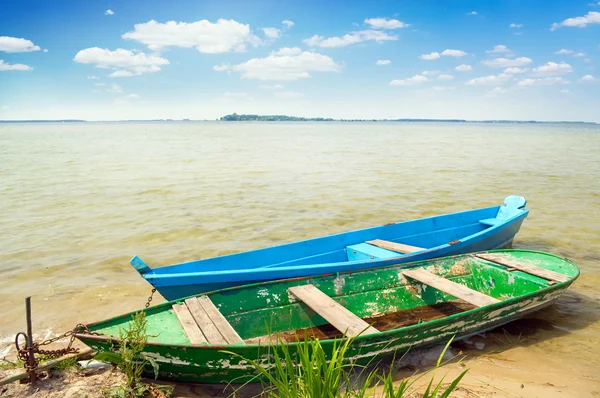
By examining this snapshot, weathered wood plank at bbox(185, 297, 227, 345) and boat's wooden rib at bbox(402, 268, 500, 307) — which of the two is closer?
weathered wood plank at bbox(185, 297, 227, 345)

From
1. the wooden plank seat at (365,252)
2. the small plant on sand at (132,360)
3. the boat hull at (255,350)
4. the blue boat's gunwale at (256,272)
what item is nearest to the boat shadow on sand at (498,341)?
the boat hull at (255,350)

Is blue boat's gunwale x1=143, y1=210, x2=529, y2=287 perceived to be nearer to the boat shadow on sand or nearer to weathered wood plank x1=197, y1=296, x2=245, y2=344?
weathered wood plank x1=197, y1=296, x2=245, y2=344

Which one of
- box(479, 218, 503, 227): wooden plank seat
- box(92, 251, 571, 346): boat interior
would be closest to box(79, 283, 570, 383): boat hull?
box(92, 251, 571, 346): boat interior

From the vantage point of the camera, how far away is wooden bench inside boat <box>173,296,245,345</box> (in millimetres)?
4417

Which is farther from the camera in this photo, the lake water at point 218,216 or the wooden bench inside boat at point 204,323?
the lake water at point 218,216

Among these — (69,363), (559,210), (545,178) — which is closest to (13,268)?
(69,363)

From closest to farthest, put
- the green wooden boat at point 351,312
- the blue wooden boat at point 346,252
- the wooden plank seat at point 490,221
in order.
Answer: the green wooden boat at point 351,312, the blue wooden boat at point 346,252, the wooden plank seat at point 490,221

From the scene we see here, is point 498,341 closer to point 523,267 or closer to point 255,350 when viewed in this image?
point 523,267

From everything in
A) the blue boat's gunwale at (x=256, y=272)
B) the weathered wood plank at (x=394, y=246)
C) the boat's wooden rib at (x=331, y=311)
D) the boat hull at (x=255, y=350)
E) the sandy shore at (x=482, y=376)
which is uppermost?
the blue boat's gunwale at (x=256, y=272)

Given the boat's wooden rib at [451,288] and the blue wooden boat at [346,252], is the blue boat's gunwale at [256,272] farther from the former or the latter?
the boat's wooden rib at [451,288]

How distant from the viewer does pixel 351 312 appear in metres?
5.65

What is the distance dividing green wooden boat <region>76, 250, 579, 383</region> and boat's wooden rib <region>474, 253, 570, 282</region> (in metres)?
0.01

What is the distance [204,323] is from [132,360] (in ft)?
2.63

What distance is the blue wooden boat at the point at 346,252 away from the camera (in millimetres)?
5719
